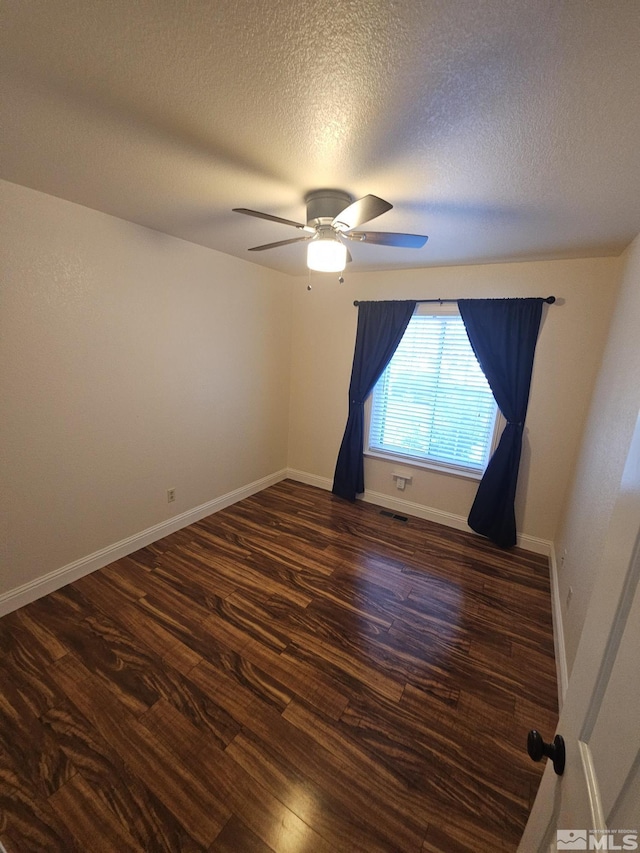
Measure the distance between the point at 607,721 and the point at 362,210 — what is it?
1677mm

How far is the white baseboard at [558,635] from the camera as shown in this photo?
64.7 inches

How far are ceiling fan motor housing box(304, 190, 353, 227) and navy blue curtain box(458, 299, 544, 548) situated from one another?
167cm

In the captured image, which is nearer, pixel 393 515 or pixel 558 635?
pixel 558 635

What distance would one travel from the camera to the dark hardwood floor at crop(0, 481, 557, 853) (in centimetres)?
115

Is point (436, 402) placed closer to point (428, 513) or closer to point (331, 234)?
point (428, 513)

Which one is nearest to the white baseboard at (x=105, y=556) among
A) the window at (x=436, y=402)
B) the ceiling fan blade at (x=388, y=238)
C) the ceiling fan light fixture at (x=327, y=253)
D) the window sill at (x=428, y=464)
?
the window sill at (x=428, y=464)

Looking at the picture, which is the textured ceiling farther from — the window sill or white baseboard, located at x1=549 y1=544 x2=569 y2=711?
white baseboard, located at x1=549 y1=544 x2=569 y2=711

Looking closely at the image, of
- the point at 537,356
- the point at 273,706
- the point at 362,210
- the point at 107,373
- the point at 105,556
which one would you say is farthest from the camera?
the point at 537,356

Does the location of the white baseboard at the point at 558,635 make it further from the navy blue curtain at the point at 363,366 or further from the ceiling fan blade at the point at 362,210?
the ceiling fan blade at the point at 362,210

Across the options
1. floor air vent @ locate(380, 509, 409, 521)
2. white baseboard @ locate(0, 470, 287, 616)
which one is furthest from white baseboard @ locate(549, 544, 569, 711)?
white baseboard @ locate(0, 470, 287, 616)

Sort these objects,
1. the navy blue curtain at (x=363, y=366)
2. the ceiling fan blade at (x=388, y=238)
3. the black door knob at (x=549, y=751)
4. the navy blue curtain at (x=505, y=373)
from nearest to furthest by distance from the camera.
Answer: the black door knob at (x=549, y=751), the ceiling fan blade at (x=388, y=238), the navy blue curtain at (x=505, y=373), the navy blue curtain at (x=363, y=366)

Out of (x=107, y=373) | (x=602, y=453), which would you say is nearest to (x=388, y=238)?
(x=602, y=453)

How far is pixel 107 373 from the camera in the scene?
7.42ft

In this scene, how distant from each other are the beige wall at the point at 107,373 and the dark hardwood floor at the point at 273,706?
0.52m
